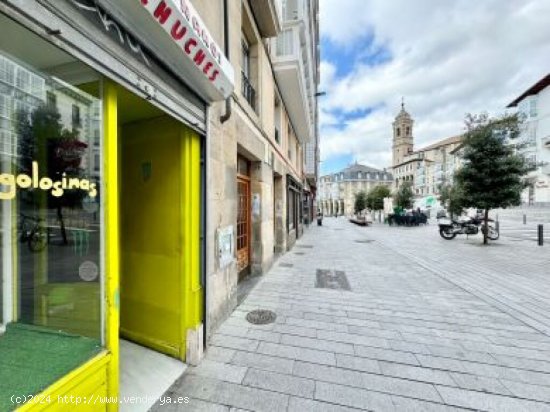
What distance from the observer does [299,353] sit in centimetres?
320

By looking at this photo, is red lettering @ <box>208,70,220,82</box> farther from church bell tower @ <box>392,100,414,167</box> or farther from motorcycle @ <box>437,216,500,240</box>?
church bell tower @ <box>392,100,414,167</box>

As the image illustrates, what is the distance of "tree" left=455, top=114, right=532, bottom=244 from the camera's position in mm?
11430

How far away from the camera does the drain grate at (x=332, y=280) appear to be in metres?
5.91

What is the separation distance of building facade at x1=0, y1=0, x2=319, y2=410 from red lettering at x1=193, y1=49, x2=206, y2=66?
0.07ft

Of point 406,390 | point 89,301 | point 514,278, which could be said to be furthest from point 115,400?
point 514,278

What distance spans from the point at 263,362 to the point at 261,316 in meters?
1.27

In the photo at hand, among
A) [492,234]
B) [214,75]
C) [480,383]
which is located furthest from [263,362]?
[492,234]

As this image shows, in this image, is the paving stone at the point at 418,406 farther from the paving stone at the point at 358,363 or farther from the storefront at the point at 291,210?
the storefront at the point at 291,210

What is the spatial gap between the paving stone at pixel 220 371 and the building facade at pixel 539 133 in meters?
41.8

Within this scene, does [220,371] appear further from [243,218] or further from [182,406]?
[243,218]

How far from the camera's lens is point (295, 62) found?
8.10 metres

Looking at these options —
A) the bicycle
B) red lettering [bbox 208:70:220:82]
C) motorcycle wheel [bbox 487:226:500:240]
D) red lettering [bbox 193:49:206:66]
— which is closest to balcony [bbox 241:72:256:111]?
red lettering [bbox 208:70:220:82]

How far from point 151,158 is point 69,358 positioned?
2.06m

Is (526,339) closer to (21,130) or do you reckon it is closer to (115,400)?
(115,400)
